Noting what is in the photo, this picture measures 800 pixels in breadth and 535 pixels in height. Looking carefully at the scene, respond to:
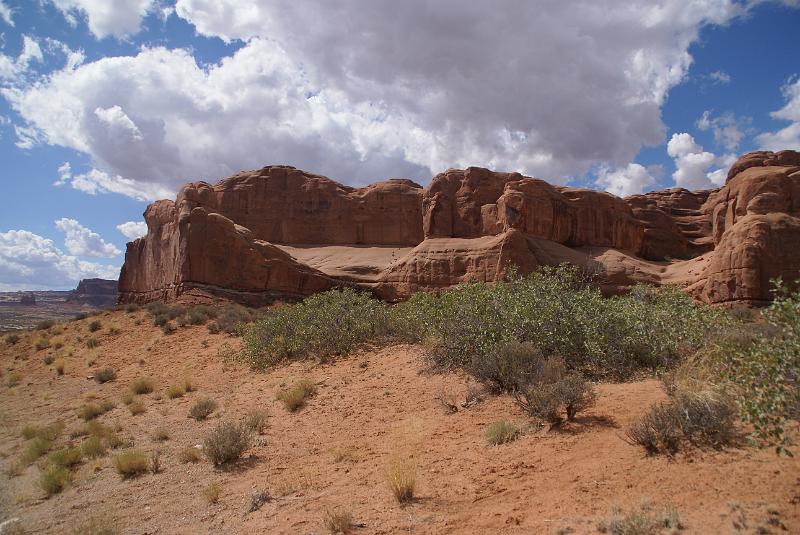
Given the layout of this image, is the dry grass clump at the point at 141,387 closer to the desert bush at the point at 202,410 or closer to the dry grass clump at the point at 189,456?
the desert bush at the point at 202,410

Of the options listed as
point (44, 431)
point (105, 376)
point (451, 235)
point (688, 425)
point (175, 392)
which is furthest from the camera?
point (451, 235)

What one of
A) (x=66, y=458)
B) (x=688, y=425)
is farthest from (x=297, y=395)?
(x=688, y=425)

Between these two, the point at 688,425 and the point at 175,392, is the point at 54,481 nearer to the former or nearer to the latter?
the point at 175,392

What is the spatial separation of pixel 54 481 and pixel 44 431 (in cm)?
450

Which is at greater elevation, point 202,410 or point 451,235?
point 451,235

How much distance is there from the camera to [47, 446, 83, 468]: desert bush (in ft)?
31.3

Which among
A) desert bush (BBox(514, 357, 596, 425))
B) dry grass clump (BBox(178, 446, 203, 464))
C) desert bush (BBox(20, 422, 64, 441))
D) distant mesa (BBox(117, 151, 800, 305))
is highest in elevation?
distant mesa (BBox(117, 151, 800, 305))

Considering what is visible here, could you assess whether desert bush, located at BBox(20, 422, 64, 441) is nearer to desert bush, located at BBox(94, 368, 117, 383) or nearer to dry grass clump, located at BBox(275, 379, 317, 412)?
dry grass clump, located at BBox(275, 379, 317, 412)

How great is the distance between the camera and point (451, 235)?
50469 mm

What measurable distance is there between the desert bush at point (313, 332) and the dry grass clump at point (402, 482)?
1041 cm

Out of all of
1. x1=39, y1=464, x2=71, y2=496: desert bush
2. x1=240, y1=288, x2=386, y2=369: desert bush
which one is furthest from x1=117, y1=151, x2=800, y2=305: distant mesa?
x1=39, y1=464, x2=71, y2=496: desert bush

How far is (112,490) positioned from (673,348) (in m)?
10.7

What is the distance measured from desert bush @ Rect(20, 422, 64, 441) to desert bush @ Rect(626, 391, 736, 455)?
12.5 meters

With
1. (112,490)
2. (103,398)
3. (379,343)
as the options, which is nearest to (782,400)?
(112,490)
